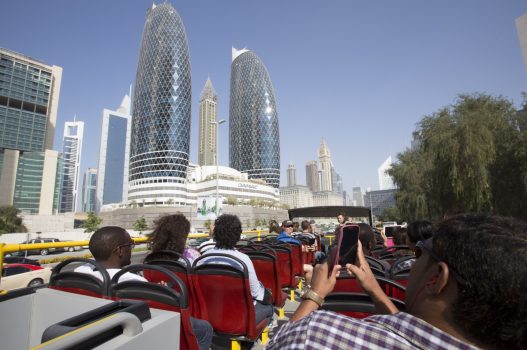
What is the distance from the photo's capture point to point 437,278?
0.84 meters

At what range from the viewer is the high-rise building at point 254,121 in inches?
4779

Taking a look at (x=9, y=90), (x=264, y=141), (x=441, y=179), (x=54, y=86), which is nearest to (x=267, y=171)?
(x=264, y=141)

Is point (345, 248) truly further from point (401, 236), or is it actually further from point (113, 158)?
point (113, 158)

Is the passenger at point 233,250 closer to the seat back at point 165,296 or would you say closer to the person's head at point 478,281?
the seat back at point 165,296

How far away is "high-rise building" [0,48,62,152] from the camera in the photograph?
8825cm

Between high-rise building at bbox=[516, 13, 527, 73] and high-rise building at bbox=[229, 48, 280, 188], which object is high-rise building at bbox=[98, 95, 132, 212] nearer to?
high-rise building at bbox=[229, 48, 280, 188]

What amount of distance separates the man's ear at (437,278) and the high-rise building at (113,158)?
162535 mm

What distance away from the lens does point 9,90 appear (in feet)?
294

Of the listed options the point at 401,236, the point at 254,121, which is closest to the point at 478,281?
the point at 401,236

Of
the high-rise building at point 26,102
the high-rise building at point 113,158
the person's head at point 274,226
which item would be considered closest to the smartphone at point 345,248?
the person's head at point 274,226

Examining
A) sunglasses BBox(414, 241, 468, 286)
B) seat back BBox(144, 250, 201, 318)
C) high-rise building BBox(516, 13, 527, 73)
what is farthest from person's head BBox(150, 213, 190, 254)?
high-rise building BBox(516, 13, 527, 73)

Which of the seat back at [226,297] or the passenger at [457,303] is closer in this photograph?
the passenger at [457,303]

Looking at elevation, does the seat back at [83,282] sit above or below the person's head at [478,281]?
below

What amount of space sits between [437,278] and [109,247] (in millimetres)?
2479
